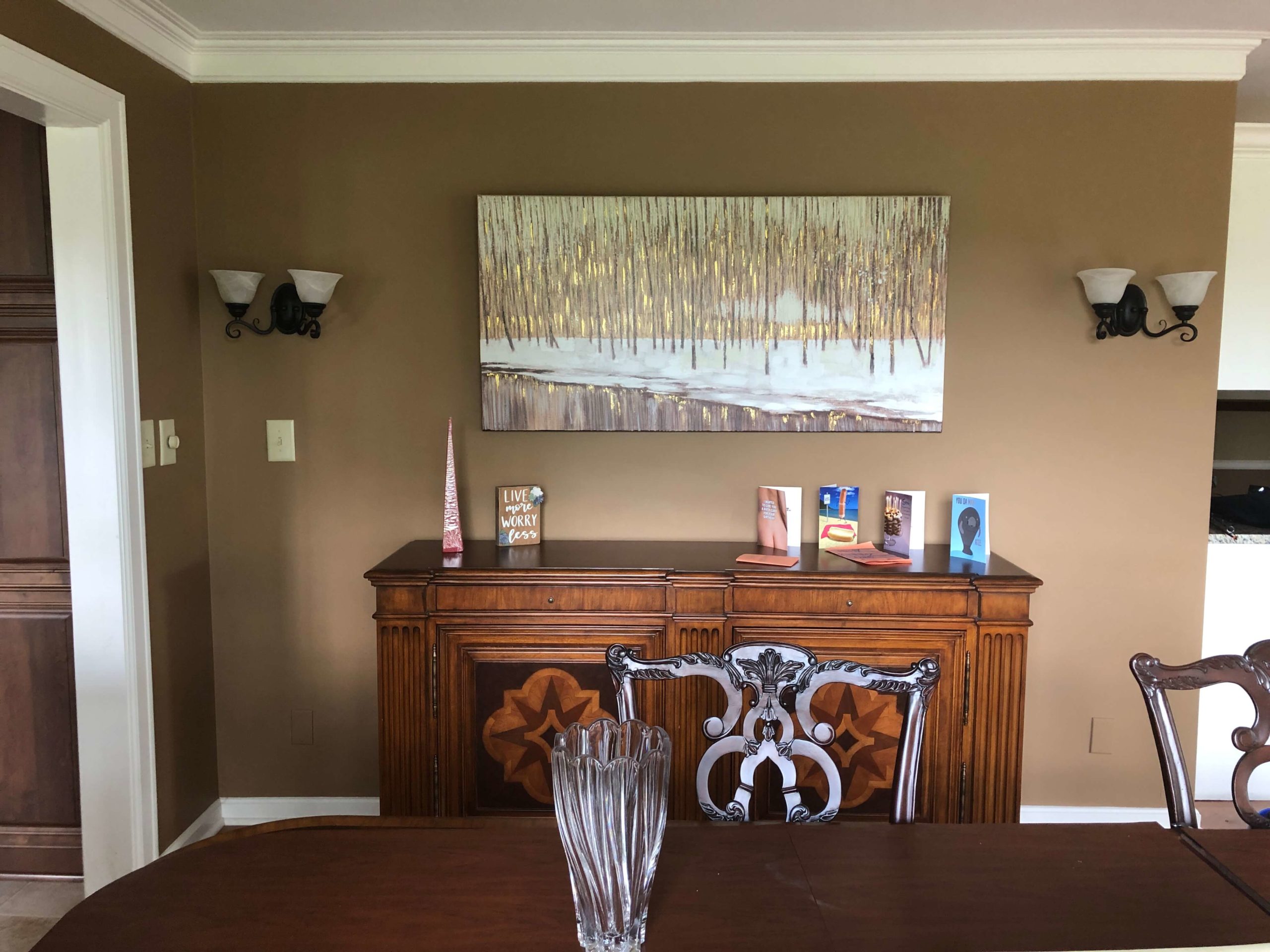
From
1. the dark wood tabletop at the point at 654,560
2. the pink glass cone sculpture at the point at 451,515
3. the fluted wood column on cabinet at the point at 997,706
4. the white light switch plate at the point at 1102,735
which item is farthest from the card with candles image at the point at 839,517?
the pink glass cone sculpture at the point at 451,515

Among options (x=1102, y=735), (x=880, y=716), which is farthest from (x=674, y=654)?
(x=1102, y=735)

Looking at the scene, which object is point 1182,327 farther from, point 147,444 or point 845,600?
point 147,444

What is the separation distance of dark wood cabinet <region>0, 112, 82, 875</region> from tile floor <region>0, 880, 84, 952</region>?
0.14ft

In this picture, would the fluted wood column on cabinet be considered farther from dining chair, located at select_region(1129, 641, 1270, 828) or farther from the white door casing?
the white door casing

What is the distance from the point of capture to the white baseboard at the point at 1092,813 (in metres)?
2.70

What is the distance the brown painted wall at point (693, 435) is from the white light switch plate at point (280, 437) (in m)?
0.04

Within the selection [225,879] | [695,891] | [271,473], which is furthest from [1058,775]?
[271,473]

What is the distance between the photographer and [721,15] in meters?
2.37

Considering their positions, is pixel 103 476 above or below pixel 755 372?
below

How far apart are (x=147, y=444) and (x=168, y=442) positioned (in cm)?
10

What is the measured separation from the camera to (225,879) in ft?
3.58

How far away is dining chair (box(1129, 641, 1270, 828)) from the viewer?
1.40 meters

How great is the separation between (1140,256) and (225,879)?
115 inches

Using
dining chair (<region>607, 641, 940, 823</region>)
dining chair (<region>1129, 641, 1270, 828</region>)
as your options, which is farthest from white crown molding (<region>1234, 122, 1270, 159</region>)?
dining chair (<region>607, 641, 940, 823</region>)
